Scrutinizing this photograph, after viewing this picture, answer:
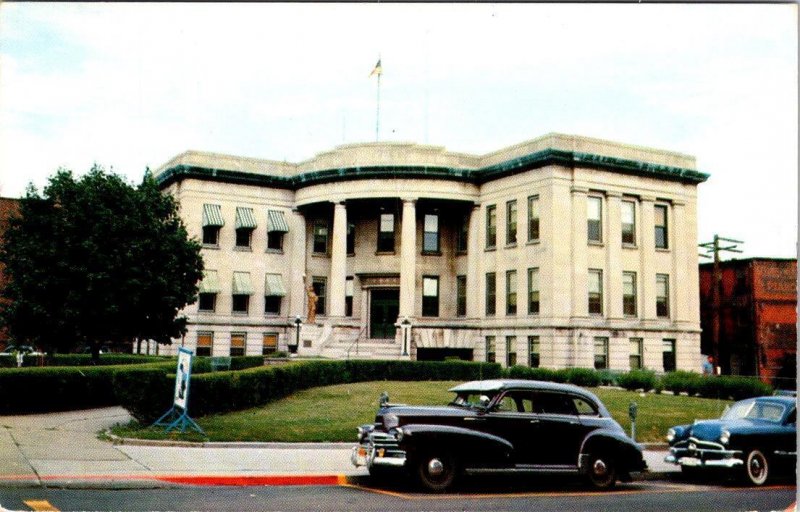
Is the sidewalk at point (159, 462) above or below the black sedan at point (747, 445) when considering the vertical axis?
below

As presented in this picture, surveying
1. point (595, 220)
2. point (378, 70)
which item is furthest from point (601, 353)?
point (378, 70)

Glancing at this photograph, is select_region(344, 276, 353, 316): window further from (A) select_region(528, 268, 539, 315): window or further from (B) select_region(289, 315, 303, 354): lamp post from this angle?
(A) select_region(528, 268, 539, 315): window

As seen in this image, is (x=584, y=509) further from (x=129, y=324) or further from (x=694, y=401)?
(x=129, y=324)

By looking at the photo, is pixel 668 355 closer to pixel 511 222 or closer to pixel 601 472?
pixel 511 222

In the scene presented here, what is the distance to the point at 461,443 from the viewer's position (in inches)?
483

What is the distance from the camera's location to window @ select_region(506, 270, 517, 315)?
35.3 m

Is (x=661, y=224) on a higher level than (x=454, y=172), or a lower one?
lower

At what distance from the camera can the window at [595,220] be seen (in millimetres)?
34281

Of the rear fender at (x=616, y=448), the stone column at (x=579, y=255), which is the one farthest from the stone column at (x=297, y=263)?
the rear fender at (x=616, y=448)

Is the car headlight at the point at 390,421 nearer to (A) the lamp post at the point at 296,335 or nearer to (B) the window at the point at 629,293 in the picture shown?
(A) the lamp post at the point at 296,335

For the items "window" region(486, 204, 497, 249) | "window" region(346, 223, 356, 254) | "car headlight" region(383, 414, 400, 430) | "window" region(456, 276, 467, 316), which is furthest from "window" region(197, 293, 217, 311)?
"car headlight" region(383, 414, 400, 430)

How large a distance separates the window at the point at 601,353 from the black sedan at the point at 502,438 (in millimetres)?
20154

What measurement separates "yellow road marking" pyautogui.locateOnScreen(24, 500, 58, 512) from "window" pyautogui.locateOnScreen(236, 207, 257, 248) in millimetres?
23032

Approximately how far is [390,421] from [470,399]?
5.13ft
